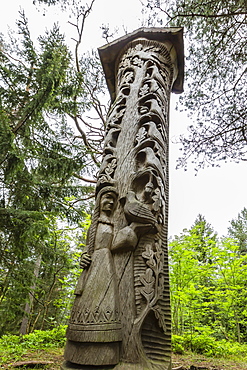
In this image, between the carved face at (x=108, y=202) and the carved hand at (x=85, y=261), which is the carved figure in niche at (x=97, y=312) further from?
the carved face at (x=108, y=202)

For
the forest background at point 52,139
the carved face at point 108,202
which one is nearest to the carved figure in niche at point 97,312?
the carved face at point 108,202

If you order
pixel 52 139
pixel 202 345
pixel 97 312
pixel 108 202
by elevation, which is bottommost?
pixel 97 312

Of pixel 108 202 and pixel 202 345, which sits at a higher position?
pixel 108 202

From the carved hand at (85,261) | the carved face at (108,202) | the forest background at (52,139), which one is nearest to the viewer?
the carved hand at (85,261)

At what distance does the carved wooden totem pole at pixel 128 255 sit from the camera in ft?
5.15

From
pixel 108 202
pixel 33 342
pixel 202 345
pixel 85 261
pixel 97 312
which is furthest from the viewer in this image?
pixel 202 345

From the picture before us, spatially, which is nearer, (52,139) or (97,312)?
(97,312)

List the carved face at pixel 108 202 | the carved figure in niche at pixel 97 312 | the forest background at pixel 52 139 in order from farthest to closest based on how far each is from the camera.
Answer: the forest background at pixel 52 139 < the carved face at pixel 108 202 < the carved figure in niche at pixel 97 312

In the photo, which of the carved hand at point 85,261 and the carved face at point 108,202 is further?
the carved face at point 108,202

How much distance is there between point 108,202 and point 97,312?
907 mm

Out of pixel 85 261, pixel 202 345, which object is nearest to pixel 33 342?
pixel 202 345

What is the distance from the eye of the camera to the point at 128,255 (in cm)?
194

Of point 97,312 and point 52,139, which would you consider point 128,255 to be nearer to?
point 97,312

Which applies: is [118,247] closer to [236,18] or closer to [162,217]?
[162,217]
